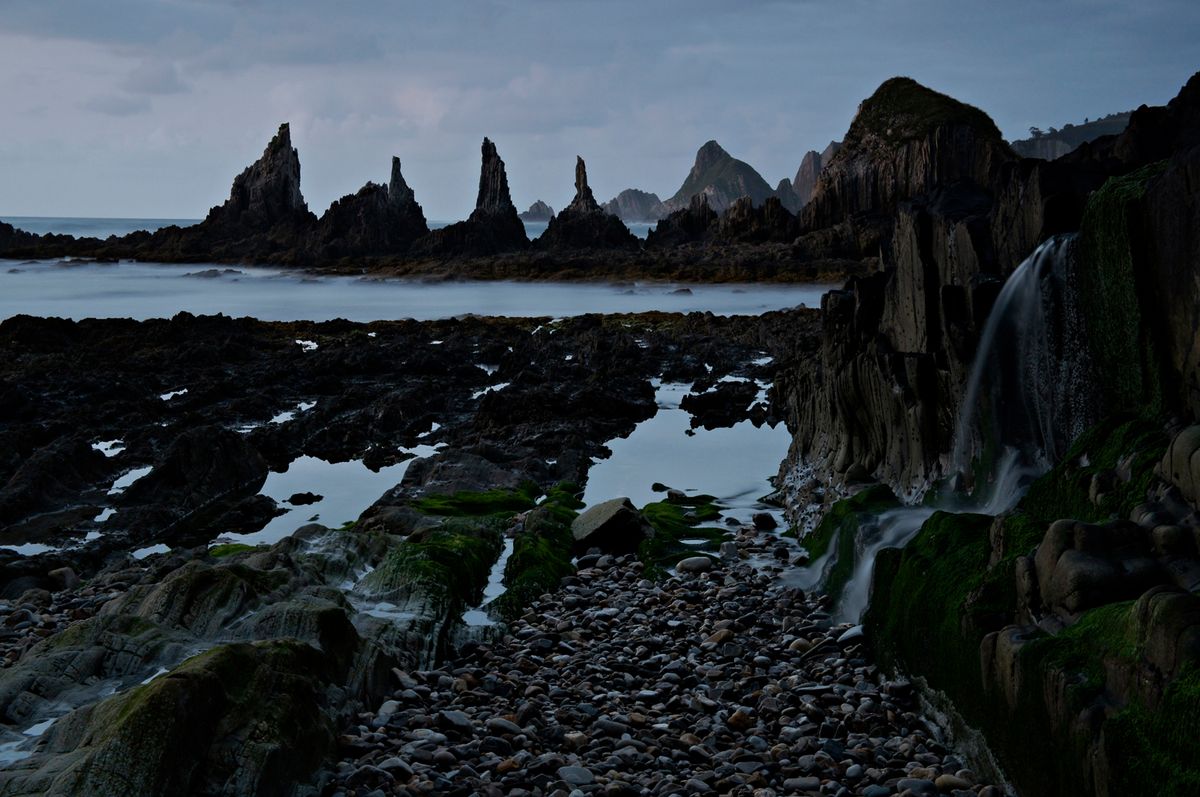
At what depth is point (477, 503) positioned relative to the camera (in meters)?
17.8

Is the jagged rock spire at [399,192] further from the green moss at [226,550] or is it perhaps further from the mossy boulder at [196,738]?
the mossy boulder at [196,738]

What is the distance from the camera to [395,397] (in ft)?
90.1

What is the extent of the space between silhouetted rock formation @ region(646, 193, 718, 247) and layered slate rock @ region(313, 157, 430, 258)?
24558 millimetres

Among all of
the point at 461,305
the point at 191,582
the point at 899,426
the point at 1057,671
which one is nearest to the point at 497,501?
the point at 899,426

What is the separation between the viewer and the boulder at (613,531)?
1500cm

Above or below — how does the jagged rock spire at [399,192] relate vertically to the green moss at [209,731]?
above

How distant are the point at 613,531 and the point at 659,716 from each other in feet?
20.3

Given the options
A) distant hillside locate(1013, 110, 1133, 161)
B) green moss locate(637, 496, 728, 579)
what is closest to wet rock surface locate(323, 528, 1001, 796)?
green moss locate(637, 496, 728, 579)

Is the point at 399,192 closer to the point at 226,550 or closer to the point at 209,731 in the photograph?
the point at 226,550

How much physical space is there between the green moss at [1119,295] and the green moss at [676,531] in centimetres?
597

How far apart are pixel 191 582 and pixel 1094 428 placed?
28.3 feet

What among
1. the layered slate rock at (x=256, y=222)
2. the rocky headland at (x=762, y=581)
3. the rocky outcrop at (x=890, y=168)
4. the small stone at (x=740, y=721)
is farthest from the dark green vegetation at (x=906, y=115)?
the small stone at (x=740, y=721)

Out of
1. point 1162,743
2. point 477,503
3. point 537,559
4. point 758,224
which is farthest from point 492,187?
point 1162,743

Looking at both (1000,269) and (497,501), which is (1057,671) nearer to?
(1000,269)
